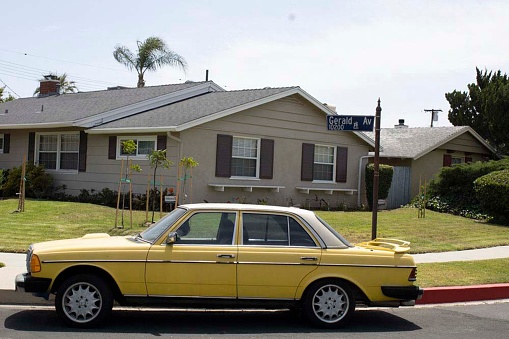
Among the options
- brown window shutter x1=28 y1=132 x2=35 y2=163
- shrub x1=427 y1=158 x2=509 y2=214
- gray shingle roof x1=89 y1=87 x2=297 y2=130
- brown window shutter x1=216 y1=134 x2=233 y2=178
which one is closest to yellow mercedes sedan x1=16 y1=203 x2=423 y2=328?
gray shingle roof x1=89 y1=87 x2=297 y2=130

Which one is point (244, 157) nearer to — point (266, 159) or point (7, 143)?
point (266, 159)

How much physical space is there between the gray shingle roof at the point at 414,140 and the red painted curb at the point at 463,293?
17799 mm

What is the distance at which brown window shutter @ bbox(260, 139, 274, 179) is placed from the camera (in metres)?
23.7

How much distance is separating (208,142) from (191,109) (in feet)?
6.88

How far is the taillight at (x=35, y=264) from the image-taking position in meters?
8.06

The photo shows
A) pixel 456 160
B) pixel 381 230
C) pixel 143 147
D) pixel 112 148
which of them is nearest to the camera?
pixel 381 230

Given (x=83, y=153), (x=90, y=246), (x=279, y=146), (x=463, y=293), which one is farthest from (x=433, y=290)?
(x=83, y=153)

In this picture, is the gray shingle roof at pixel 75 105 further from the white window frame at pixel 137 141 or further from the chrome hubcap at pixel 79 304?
the chrome hubcap at pixel 79 304

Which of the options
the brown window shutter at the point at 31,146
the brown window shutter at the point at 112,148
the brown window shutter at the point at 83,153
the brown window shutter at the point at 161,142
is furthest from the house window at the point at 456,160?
the brown window shutter at the point at 31,146

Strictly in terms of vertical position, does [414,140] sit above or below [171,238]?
above

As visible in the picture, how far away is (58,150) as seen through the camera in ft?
83.1

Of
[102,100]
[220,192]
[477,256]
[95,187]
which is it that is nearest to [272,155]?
[220,192]

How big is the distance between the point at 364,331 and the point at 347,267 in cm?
82

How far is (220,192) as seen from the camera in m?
22.5
